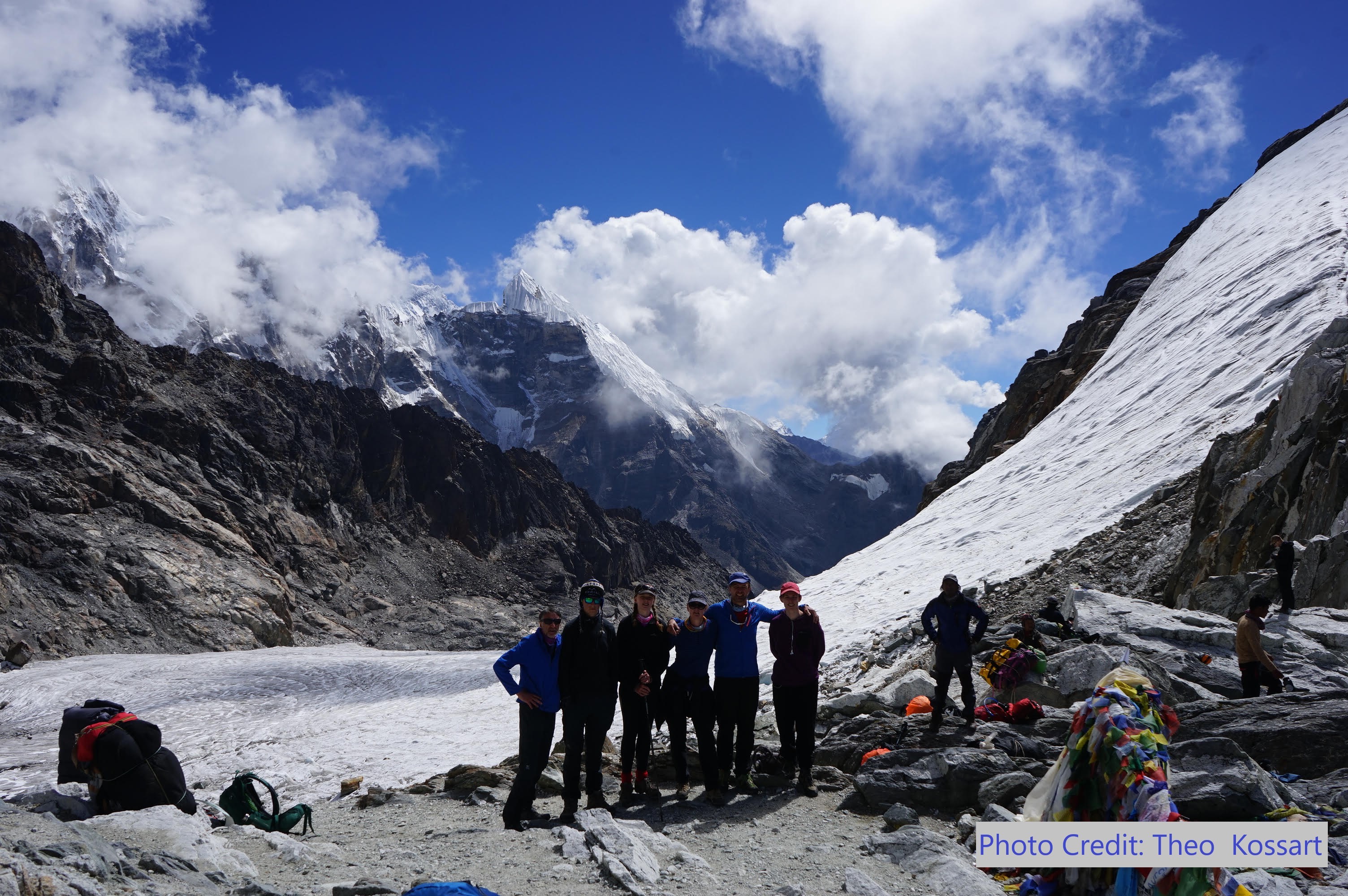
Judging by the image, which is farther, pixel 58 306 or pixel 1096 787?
pixel 58 306

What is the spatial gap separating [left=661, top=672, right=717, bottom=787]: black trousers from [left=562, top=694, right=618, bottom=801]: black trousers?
0.62m

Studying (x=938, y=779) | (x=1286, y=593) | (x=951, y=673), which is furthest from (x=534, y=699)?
(x=1286, y=593)

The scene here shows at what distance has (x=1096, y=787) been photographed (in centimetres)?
381

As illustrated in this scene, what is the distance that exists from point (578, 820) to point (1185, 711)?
5202 mm

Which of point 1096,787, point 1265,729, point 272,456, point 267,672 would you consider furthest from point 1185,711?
point 272,456

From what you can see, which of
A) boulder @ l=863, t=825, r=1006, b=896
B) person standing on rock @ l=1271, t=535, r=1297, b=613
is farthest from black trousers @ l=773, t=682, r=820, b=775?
person standing on rock @ l=1271, t=535, r=1297, b=613

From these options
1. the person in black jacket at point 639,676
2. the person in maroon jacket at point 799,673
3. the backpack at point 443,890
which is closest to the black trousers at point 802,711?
the person in maroon jacket at point 799,673

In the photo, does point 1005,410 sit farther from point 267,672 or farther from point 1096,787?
point 1096,787

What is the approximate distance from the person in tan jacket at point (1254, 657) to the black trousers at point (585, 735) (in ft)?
21.6

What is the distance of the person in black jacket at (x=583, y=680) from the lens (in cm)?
649

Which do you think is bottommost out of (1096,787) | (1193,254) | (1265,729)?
(1096,787)

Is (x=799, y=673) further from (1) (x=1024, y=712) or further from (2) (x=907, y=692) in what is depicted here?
(2) (x=907, y=692)

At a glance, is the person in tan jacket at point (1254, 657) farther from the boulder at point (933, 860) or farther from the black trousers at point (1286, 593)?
the boulder at point (933, 860)

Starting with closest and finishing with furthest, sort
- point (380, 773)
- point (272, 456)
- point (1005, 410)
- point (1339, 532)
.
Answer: point (1339, 532), point (380, 773), point (1005, 410), point (272, 456)
